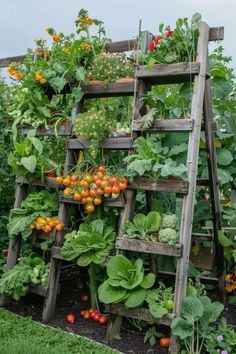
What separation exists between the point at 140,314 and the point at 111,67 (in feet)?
5.97

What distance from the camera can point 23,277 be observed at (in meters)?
3.67

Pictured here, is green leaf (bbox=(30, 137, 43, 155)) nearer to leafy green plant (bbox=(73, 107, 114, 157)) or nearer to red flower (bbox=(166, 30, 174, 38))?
leafy green plant (bbox=(73, 107, 114, 157))

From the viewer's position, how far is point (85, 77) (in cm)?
358

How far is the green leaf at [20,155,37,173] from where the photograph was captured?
3682 mm

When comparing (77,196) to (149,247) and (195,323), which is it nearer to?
(149,247)

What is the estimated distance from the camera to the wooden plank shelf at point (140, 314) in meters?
3.02

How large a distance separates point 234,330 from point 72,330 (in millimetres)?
1213

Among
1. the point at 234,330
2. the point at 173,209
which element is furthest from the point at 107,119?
the point at 234,330

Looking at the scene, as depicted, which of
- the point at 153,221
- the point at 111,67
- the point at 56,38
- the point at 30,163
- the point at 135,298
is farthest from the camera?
the point at 56,38

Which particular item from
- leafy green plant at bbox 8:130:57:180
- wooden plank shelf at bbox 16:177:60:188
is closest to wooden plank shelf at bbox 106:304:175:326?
wooden plank shelf at bbox 16:177:60:188

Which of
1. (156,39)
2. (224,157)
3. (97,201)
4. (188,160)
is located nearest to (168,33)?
(156,39)

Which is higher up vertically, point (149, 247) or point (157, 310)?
point (149, 247)

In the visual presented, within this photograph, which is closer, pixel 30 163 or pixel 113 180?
pixel 113 180

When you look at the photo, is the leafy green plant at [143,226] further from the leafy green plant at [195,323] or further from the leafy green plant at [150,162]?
the leafy green plant at [195,323]
